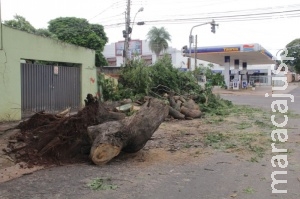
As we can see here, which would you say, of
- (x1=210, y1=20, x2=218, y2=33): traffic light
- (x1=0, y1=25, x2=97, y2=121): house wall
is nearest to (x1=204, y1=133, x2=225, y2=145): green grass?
(x1=0, y1=25, x2=97, y2=121): house wall

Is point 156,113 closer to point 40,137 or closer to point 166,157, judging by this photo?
point 166,157

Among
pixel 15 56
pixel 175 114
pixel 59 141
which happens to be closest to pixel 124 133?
pixel 59 141

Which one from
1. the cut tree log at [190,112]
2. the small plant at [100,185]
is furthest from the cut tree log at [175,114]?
the small plant at [100,185]

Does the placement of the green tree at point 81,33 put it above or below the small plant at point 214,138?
above

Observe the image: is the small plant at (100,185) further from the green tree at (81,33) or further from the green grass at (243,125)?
the green tree at (81,33)

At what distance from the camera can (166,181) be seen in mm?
5238

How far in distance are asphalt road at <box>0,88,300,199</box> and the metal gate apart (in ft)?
22.2

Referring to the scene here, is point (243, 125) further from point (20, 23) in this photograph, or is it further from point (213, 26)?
point (20, 23)

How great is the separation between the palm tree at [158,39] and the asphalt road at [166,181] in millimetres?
48599

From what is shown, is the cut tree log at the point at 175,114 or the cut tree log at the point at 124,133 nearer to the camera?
the cut tree log at the point at 124,133

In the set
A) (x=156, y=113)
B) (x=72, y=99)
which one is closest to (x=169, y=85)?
(x=72, y=99)

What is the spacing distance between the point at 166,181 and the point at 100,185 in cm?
104

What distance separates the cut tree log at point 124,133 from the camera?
6000mm

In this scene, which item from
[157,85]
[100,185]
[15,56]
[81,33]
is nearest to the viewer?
[100,185]
